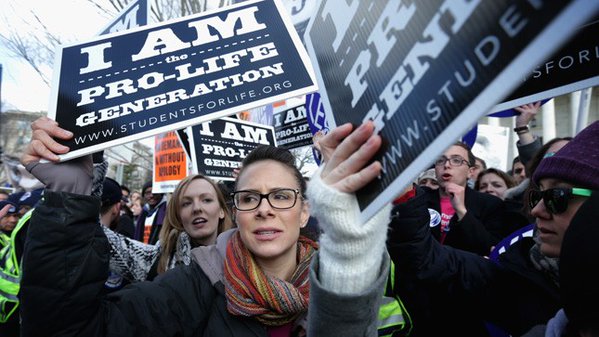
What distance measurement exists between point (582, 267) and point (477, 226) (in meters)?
1.93

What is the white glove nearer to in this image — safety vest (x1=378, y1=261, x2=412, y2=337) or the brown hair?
safety vest (x1=378, y1=261, x2=412, y2=337)

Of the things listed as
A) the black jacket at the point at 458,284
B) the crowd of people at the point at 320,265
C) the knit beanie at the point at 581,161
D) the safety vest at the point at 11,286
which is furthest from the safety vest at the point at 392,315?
the safety vest at the point at 11,286

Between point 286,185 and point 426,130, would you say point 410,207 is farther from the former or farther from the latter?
point 426,130

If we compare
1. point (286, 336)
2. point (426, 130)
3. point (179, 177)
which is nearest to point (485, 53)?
point (426, 130)

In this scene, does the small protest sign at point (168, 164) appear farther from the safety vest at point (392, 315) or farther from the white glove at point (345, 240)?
the white glove at point (345, 240)

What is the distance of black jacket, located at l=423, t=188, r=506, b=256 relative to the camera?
276cm

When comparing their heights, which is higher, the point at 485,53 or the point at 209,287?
the point at 485,53

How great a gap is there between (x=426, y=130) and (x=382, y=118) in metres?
0.18

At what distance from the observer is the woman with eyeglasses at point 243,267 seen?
41.8 inches

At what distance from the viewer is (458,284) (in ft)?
7.19

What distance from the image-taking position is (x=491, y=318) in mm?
2213

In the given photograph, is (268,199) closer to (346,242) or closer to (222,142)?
(346,242)

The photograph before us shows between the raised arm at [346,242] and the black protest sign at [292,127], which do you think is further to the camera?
the black protest sign at [292,127]

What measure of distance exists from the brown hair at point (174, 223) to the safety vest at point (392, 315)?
5.77 feet
